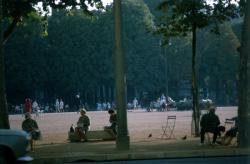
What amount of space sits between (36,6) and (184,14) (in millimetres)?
7672

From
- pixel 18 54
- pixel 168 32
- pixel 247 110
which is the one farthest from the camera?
pixel 18 54

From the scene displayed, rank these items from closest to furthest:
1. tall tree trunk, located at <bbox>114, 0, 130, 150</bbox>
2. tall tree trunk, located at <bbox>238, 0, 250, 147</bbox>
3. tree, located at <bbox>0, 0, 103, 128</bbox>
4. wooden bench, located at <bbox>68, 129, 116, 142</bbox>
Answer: tall tree trunk, located at <bbox>238, 0, 250, 147</bbox>, tall tree trunk, located at <bbox>114, 0, 130, 150</bbox>, wooden bench, located at <bbox>68, 129, 116, 142</bbox>, tree, located at <bbox>0, 0, 103, 128</bbox>

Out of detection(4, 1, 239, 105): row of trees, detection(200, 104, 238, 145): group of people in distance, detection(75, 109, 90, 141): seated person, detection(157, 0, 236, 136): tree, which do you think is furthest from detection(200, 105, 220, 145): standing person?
detection(4, 1, 239, 105): row of trees

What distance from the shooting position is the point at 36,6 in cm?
3028

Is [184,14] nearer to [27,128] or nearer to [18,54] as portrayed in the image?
[27,128]

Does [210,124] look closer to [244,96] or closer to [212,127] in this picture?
[212,127]

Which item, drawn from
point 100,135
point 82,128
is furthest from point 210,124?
point 82,128

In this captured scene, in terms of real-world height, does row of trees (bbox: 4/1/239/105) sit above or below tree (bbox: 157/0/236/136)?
above

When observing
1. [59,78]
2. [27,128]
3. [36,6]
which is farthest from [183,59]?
[27,128]

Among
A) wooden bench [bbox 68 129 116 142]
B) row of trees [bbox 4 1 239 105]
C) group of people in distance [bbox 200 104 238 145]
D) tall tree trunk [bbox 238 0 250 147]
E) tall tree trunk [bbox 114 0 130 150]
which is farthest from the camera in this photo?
row of trees [bbox 4 1 239 105]

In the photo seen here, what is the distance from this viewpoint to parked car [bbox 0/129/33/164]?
12461mm

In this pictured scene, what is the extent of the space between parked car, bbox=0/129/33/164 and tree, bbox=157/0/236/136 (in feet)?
47.4

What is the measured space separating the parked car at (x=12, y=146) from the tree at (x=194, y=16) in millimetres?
14446

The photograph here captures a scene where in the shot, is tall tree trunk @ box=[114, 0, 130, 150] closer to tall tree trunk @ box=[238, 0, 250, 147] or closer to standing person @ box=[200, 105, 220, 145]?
standing person @ box=[200, 105, 220, 145]
